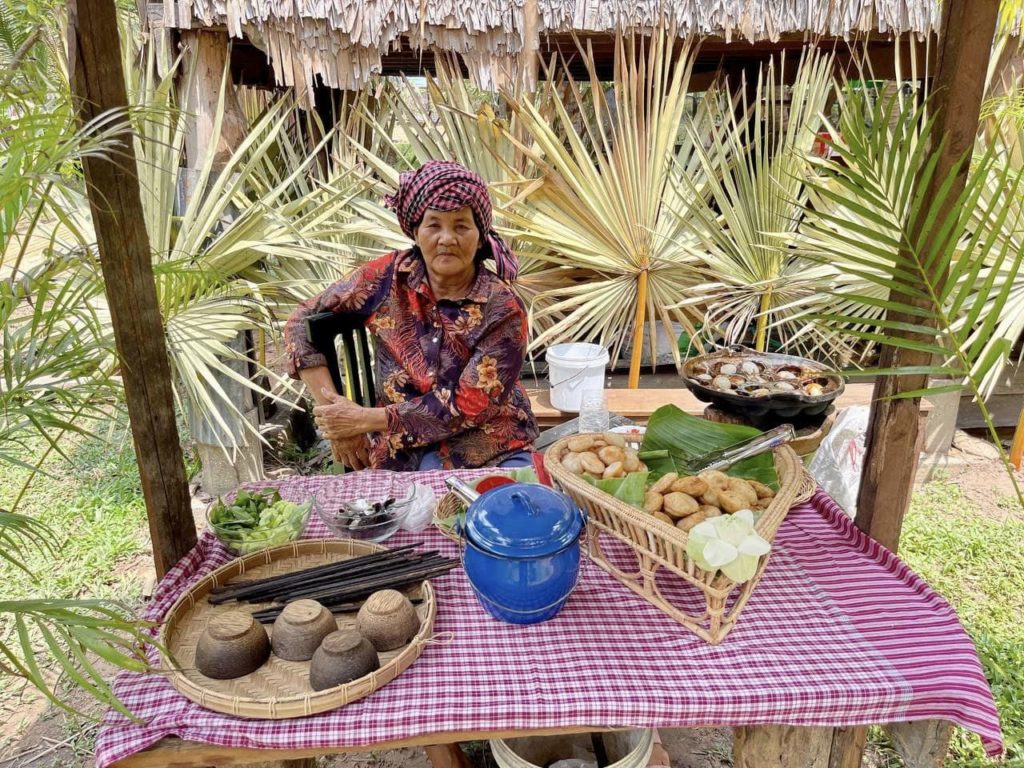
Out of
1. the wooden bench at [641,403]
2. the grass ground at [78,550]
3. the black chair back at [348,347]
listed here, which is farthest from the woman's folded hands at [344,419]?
the wooden bench at [641,403]

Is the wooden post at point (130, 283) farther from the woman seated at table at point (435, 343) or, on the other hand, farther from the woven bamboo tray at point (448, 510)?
the woman seated at table at point (435, 343)

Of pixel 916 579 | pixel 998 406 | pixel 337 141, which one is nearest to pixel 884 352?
pixel 916 579

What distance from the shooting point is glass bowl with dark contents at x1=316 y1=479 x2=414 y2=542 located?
1.66 metres

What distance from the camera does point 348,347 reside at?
2584 millimetres

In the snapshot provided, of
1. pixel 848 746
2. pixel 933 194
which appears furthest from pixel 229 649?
pixel 933 194

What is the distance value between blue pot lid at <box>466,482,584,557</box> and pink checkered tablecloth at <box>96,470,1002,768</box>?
0.70 ft

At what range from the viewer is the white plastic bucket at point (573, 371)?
327cm

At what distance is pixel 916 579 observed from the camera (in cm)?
150

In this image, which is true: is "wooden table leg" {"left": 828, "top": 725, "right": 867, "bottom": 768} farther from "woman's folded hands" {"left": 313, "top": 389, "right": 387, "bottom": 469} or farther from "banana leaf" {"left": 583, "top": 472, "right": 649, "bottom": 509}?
"woman's folded hands" {"left": 313, "top": 389, "right": 387, "bottom": 469}

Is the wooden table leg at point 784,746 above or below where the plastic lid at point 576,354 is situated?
below

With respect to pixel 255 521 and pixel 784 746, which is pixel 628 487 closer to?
pixel 784 746

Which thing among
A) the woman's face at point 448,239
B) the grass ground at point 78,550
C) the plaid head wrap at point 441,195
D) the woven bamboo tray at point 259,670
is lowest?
the grass ground at point 78,550

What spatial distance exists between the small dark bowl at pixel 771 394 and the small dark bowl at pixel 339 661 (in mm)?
1476

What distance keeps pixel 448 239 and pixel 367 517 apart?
1012 millimetres
